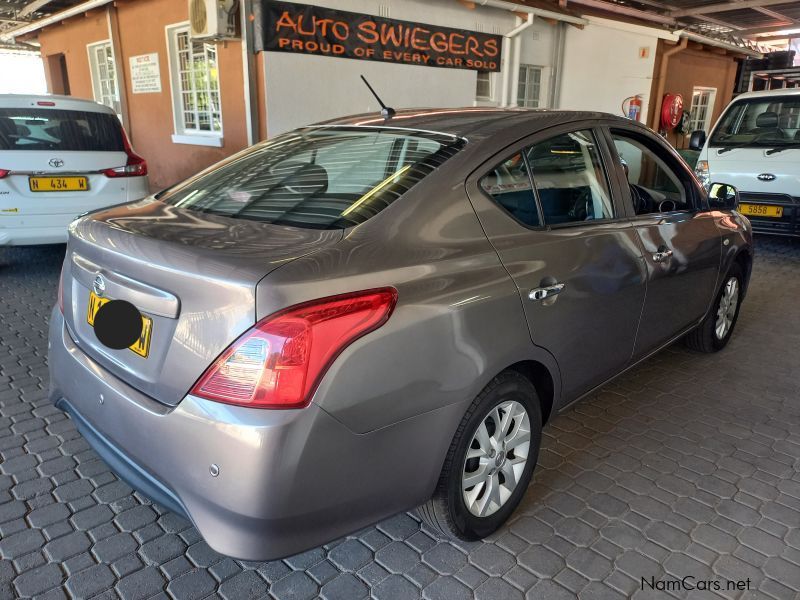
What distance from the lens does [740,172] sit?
727 cm

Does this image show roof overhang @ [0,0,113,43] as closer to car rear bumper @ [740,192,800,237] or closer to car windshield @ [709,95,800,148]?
car windshield @ [709,95,800,148]

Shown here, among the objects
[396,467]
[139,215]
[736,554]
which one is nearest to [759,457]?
[736,554]

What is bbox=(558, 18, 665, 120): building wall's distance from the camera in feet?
39.2

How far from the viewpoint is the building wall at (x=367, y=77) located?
799cm

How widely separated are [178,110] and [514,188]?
29.3ft

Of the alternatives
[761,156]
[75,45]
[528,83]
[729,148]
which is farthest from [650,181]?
[75,45]

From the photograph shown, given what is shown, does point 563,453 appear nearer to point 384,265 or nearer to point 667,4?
point 384,265

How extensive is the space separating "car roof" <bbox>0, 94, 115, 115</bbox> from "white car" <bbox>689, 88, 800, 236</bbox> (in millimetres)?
6873

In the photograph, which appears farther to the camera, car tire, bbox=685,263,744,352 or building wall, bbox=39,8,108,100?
building wall, bbox=39,8,108,100

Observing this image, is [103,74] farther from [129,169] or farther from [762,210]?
[762,210]

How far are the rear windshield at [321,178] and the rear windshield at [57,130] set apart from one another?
326 cm

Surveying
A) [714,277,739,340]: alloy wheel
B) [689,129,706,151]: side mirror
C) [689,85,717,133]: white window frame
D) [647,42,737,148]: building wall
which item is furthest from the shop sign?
[689,85,717,133]: white window frame

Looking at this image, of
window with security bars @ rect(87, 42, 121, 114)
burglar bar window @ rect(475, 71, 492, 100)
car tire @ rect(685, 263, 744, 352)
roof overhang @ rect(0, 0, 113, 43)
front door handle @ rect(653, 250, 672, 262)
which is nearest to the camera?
front door handle @ rect(653, 250, 672, 262)

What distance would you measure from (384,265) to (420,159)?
2.04 feet
